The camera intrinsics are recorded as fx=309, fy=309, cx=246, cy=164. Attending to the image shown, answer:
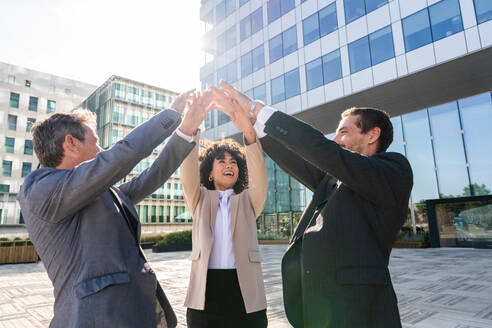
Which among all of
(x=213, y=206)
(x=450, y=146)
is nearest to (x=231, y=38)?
A: (x=450, y=146)

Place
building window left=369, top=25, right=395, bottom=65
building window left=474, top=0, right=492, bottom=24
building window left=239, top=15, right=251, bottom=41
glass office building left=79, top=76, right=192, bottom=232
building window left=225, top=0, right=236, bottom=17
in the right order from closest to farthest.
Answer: building window left=474, top=0, right=492, bottom=24, building window left=369, top=25, right=395, bottom=65, building window left=239, top=15, right=251, bottom=41, building window left=225, top=0, right=236, bottom=17, glass office building left=79, top=76, right=192, bottom=232

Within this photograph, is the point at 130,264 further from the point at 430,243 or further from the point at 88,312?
the point at 430,243

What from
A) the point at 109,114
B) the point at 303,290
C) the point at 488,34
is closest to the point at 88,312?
the point at 303,290

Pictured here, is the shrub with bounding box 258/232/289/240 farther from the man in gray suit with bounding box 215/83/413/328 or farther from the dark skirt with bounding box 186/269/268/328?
the man in gray suit with bounding box 215/83/413/328

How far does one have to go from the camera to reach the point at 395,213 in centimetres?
176

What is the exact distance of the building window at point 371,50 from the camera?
17.0 m

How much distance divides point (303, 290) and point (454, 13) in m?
18.3

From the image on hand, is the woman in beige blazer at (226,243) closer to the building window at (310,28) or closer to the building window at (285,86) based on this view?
the building window at (285,86)

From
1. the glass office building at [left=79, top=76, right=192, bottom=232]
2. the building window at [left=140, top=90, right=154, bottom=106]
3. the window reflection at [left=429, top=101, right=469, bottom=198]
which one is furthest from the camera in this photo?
the building window at [left=140, top=90, right=154, bottom=106]

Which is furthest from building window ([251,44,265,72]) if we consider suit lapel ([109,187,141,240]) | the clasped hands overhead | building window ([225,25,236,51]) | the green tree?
suit lapel ([109,187,141,240])

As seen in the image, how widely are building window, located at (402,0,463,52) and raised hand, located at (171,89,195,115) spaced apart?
1725 centimetres

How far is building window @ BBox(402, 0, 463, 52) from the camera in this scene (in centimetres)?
1501

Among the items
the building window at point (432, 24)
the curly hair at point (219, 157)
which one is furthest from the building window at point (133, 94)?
the curly hair at point (219, 157)

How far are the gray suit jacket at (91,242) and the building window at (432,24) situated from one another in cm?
1808
